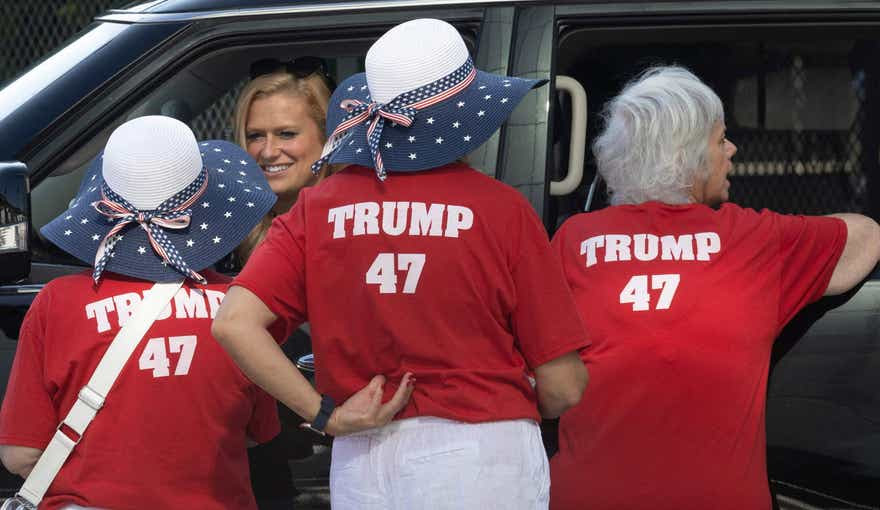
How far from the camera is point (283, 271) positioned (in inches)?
83.8

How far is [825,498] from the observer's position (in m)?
2.85

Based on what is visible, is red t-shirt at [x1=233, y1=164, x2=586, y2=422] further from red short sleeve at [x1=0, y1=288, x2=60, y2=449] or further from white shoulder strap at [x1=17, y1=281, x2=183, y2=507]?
red short sleeve at [x1=0, y1=288, x2=60, y2=449]

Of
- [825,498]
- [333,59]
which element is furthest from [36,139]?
[825,498]

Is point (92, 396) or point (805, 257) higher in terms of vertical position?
point (805, 257)

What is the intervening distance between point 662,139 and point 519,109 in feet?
1.05

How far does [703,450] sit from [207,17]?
1.43 metres

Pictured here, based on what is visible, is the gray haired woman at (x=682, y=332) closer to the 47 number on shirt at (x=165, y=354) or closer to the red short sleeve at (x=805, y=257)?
the red short sleeve at (x=805, y=257)

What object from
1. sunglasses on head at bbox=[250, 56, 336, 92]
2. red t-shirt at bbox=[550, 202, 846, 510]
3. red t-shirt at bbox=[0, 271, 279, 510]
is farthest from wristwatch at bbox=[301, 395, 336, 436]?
sunglasses on head at bbox=[250, 56, 336, 92]

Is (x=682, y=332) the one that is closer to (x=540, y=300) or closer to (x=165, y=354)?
(x=540, y=300)

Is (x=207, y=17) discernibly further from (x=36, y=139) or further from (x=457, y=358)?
(x=457, y=358)

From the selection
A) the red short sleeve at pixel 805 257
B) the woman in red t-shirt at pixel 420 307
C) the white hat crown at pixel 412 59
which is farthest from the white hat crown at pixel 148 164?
the red short sleeve at pixel 805 257

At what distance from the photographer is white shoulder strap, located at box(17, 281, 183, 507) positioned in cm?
231

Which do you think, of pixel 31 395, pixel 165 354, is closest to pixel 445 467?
pixel 165 354

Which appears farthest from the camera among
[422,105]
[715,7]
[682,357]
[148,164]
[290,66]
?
[290,66]
